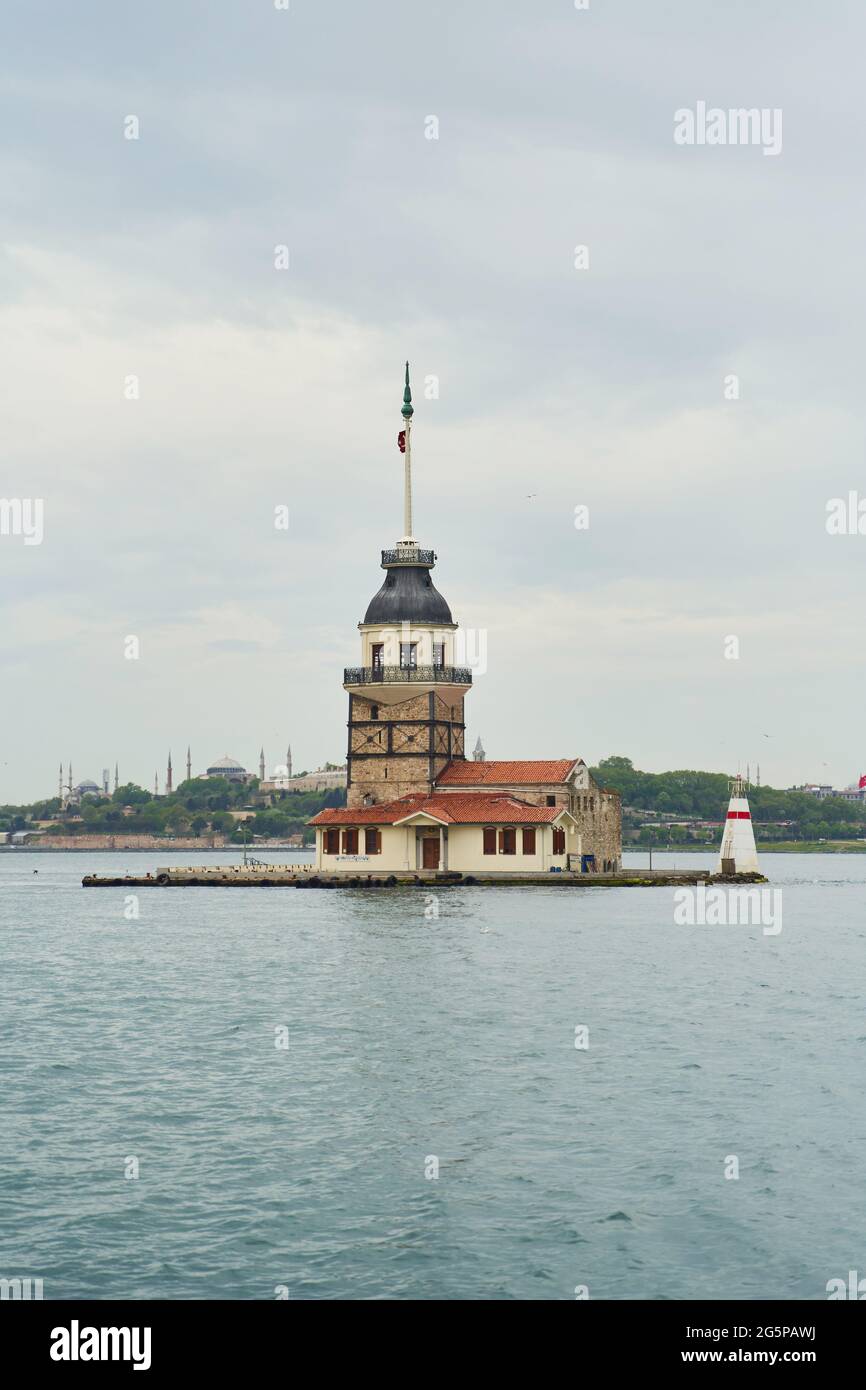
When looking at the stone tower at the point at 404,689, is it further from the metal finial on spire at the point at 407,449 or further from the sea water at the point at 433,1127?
the sea water at the point at 433,1127

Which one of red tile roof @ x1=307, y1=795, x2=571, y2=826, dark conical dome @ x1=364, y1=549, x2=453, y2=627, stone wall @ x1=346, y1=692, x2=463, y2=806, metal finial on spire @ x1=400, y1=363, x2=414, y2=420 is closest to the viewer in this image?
red tile roof @ x1=307, y1=795, x2=571, y2=826

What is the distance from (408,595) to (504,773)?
35.3 feet

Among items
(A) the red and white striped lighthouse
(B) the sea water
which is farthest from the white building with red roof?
(B) the sea water

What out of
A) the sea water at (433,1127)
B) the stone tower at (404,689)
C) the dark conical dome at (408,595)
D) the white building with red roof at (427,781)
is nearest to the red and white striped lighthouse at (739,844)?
the white building with red roof at (427,781)

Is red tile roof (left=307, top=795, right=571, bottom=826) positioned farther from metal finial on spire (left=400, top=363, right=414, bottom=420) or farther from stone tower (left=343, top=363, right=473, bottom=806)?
metal finial on spire (left=400, top=363, right=414, bottom=420)

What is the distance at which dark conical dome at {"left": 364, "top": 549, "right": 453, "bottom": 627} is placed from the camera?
89.8 metres

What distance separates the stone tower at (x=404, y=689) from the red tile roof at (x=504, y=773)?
0.92 metres

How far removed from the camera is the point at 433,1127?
24.3 m

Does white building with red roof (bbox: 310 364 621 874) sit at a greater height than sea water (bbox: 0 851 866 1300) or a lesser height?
greater

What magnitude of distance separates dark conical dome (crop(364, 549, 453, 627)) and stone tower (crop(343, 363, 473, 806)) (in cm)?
5

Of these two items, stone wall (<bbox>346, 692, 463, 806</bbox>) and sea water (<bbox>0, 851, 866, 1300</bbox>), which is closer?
sea water (<bbox>0, 851, 866, 1300</bbox>)

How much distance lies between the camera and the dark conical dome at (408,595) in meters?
89.8

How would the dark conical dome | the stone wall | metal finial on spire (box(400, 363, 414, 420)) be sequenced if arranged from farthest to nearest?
metal finial on spire (box(400, 363, 414, 420)) → the dark conical dome → the stone wall

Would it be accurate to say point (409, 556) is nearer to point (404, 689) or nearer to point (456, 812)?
point (404, 689)
